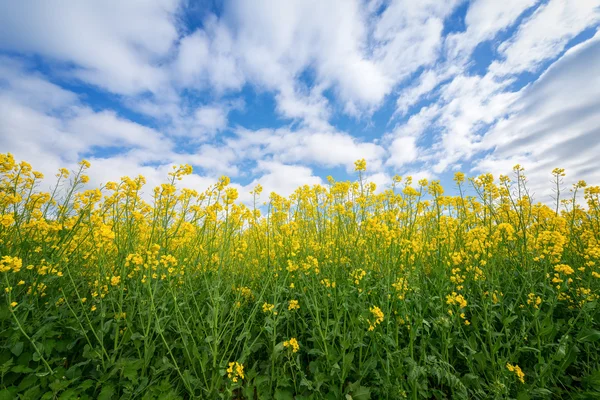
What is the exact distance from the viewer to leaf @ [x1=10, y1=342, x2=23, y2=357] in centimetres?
245

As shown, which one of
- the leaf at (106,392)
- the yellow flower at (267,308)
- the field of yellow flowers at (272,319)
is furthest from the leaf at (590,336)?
the leaf at (106,392)

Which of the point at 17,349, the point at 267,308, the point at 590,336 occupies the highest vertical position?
the point at 267,308

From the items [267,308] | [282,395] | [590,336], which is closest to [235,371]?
[282,395]

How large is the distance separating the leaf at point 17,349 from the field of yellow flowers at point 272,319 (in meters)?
0.01

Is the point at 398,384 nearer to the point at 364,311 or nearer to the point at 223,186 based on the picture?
the point at 364,311

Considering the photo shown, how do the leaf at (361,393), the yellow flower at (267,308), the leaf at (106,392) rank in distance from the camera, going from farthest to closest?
the yellow flower at (267,308)
the leaf at (361,393)
the leaf at (106,392)

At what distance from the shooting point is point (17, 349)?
2471 mm

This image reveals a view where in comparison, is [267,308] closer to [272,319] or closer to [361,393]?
[272,319]

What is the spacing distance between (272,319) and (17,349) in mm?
2289

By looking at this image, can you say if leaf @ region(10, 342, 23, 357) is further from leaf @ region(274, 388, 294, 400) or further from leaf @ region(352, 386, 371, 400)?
leaf @ region(352, 386, 371, 400)

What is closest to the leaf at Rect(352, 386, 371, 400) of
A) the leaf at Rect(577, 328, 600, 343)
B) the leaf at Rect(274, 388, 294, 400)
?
the leaf at Rect(274, 388, 294, 400)

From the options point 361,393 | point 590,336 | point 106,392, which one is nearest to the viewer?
point 106,392

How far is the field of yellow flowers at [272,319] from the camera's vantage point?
2471mm

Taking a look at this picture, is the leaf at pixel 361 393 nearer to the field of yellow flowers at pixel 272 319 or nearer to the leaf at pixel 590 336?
the field of yellow flowers at pixel 272 319
